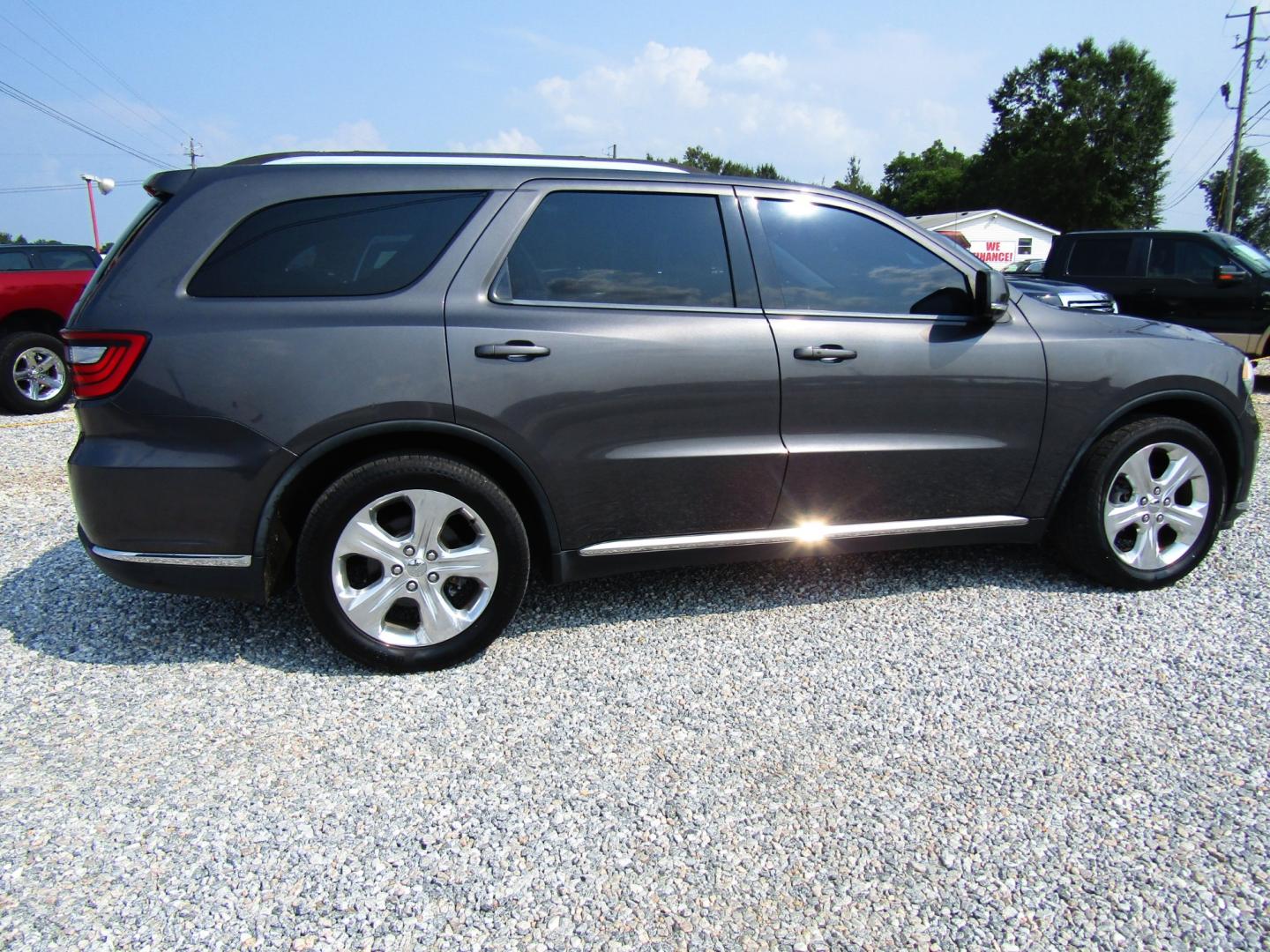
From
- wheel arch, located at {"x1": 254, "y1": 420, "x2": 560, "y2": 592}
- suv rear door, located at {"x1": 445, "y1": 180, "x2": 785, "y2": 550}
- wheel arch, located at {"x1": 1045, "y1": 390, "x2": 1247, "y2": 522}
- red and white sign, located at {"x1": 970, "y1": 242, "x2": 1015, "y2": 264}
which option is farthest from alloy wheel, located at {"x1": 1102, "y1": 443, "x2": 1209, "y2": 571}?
red and white sign, located at {"x1": 970, "y1": 242, "x2": 1015, "y2": 264}

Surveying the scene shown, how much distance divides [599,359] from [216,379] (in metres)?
1.25

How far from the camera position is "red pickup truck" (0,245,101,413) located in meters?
8.53

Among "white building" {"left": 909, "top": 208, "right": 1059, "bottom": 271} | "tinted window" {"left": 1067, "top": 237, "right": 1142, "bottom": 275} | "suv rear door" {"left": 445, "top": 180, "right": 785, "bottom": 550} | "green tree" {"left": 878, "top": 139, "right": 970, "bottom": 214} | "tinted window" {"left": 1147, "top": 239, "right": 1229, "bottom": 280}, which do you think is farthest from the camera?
"green tree" {"left": 878, "top": 139, "right": 970, "bottom": 214}

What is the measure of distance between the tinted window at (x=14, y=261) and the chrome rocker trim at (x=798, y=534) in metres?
8.51

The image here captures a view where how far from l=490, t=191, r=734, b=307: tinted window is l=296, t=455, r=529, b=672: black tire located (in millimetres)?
692

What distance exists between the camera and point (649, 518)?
324 centimetres

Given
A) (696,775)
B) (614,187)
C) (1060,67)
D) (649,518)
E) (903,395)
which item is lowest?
(696,775)

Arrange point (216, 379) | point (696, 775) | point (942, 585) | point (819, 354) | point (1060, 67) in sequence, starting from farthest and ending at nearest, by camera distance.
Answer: point (1060, 67)
point (942, 585)
point (819, 354)
point (216, 379)
point (696, 775)

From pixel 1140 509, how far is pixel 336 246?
135 inches

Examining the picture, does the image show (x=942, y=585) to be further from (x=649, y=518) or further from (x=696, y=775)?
(x=696, y=775)

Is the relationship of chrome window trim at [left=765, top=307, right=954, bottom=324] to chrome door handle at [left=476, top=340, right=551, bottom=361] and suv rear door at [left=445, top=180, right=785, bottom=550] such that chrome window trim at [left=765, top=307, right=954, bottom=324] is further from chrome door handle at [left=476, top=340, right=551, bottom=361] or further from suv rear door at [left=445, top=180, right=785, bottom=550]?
chrome door handle at [left=476, top=340, right=551, bottom=361]

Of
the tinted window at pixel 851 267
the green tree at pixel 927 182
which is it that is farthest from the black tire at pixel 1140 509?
the green tree at pixel 927 182

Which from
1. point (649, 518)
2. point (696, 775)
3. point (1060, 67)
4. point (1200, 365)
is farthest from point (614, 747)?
point (1060, 67)

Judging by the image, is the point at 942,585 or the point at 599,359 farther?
the point at 942,585
